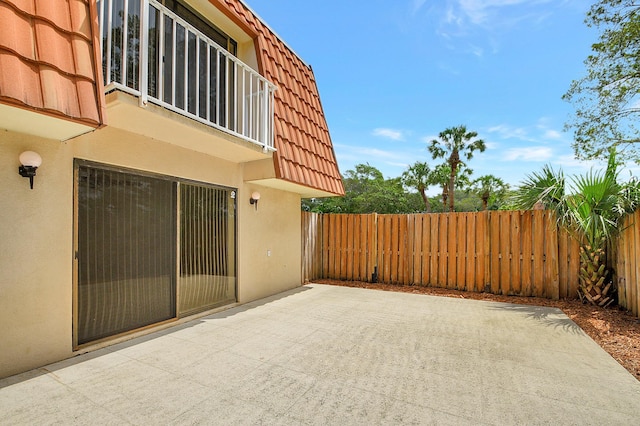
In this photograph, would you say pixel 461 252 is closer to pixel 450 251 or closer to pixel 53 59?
pixel 450 251

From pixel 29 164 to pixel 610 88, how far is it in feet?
42.0

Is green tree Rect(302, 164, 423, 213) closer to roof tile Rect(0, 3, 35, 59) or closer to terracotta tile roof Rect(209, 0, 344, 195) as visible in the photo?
terracotta tile roof Rect(209, 0, 344, 195)

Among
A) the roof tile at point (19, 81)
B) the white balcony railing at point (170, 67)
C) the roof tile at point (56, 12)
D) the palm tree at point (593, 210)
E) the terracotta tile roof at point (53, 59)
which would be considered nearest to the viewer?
the roof tile at point (19, 81)

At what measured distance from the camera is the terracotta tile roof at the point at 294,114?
19.4 feet

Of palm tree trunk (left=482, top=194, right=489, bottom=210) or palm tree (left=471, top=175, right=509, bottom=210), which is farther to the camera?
palm tree trunk (left=482, top=194, right=489, bottom=210)

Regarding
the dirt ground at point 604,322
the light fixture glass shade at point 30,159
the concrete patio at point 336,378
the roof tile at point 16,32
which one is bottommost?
the dirt ground at point 604,322

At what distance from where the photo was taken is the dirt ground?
3781mm

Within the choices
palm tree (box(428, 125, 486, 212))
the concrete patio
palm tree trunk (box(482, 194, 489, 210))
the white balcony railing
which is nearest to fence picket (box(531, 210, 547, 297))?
the concrete patio

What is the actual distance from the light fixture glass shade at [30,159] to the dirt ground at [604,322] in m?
6.94

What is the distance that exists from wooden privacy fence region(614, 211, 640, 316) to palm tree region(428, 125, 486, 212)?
15.7 metres

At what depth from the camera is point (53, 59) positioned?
9.07 ft

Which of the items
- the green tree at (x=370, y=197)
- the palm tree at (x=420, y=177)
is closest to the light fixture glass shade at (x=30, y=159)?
the green tree at (x=370, y=197)

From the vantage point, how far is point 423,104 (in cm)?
1462

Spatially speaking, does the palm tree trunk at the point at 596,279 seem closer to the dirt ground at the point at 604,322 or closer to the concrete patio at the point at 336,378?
the dirt ground at the point at 604,322
